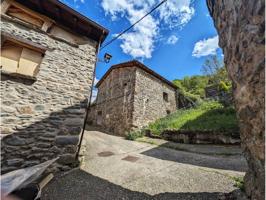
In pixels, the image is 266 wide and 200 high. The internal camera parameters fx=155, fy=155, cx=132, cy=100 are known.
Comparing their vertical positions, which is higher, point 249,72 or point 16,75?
point 16,75

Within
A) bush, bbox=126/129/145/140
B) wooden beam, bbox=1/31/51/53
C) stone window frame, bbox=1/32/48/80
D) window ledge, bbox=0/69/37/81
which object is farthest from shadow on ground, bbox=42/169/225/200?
bush, bbox=126/129/145/140

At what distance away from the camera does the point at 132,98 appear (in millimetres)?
10352

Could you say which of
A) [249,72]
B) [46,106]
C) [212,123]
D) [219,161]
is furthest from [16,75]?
[212,123]

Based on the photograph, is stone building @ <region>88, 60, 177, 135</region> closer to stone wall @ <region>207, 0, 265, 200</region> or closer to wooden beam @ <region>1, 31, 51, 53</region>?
wooden beam @ <region>1, 31, 51, 53</region>

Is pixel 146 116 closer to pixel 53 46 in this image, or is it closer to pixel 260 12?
pixel 53 46

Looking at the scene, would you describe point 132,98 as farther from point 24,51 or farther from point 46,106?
point 24,51

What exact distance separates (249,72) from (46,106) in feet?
15.1

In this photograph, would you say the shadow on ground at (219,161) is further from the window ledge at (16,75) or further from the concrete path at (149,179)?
the window ledge at (16,75)

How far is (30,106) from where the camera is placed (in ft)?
13.5

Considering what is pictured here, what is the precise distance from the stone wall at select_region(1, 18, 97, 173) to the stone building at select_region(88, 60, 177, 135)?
17.7ft

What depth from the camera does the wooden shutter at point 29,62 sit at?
4258 millimetres

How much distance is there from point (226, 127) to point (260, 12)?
6255mm

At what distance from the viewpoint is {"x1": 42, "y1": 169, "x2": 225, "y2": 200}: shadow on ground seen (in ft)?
9.22

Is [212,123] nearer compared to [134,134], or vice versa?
[212,123]
